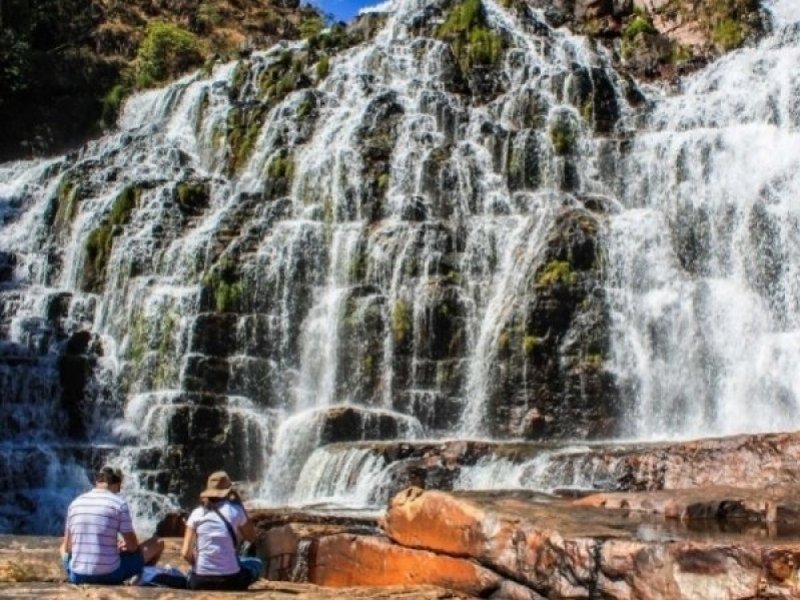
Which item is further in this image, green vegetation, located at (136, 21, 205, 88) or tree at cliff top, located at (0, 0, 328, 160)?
green vegetation, located at (136, 21, 205, 88)

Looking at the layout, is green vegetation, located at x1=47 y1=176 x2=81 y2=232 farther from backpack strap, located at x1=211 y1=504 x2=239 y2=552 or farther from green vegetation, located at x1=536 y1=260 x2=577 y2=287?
backpack strap, located at x1=211 y1=504 x2=239 y2=552

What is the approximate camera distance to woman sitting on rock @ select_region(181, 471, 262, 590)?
9172 millimetres

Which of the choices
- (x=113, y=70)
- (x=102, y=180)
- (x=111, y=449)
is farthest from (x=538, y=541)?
(x=113, y=70)

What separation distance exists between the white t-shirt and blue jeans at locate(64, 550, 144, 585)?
74 centimetres

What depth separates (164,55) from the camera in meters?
60.0

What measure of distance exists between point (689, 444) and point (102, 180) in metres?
27.7

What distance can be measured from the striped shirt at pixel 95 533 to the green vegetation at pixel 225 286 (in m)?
21.3

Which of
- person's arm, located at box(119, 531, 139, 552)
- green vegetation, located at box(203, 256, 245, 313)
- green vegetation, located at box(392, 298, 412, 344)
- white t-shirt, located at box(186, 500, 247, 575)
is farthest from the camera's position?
green vegetation, located at box(203, 256, 245, 313)

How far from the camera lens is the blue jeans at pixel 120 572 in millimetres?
9352

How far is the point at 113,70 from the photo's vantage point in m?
59.8

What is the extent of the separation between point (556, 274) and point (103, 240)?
52.0 feet

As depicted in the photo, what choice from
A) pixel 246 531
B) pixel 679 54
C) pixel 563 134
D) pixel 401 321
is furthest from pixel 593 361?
pixel 679 54

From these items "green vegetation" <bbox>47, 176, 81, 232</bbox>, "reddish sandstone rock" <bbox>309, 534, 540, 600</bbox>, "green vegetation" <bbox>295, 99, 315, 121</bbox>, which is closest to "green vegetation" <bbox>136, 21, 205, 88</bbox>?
"green vegetation" <bbox>295, 99, 315, 121</bbox>

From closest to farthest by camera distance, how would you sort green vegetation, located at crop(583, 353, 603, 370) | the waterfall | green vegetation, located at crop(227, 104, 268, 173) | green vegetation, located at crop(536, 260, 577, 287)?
the waterfall < green vegetation, located at crop(583, 353, 603, 370) < green vegetation, located at crop(536, 260, 577, 287) < green vegetation, located at crop(227, 104, 268, 173)
